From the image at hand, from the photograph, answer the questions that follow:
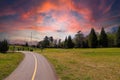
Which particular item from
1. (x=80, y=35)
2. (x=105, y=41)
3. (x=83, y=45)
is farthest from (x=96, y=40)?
(x=80, y=35)

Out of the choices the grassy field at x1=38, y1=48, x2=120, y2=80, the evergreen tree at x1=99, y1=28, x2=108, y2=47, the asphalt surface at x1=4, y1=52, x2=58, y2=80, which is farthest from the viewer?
the evergreen tree at x1=99, y1=28, x2=108, y2=47

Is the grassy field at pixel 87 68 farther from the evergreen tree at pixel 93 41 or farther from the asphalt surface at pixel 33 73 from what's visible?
the evergreen tree at pixel 93 41

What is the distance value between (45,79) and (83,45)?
429 feet

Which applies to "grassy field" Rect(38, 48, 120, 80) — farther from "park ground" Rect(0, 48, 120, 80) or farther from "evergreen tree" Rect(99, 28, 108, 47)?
"evergreen tree" Rect(99, 28, 108, 47)

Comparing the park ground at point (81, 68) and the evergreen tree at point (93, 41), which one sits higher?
the evergreen tree at point (93, 41)

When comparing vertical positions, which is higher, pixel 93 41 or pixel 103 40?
pixel 103 40

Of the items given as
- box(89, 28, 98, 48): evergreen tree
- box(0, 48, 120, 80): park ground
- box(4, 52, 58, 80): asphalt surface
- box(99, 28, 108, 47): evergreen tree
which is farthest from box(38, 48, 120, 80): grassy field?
box(99, 28, 108, 47): evergreen tree

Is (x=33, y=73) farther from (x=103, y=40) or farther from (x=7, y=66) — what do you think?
(x=103, y=40)

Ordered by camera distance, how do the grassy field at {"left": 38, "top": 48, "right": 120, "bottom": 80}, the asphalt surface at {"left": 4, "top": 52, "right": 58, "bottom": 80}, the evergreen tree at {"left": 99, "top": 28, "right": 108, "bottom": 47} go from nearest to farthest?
1. the asphalt surface at {"left": 4, "top": 52, "right": 58, "bottom": 80}
2. the grassy field at {"left": 38, "top": 48, "right": 120, "bottom": 80}
3. the evergreen tree at {"left": 99, "top": 28, "right": 108, "bottom": 47}

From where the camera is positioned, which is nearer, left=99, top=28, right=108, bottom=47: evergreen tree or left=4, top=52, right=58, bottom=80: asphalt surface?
left=4, top=52, right=58, bottom=80: asphalt surface

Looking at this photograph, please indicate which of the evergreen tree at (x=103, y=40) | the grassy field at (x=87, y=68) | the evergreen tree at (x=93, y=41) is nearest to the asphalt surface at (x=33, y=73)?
the grassy field at (x=87, y=68)

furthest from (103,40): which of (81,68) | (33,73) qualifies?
(33,73)

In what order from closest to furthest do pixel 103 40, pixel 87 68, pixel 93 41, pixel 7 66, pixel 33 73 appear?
pixel 33 73
pixel 87 68
pixel 7 66
pixel 93 41
pixel 103 40

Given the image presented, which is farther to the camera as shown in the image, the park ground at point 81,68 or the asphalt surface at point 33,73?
the park ground at point 81,68
